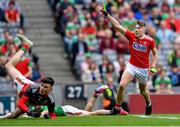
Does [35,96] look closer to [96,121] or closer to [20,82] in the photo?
[20,82]

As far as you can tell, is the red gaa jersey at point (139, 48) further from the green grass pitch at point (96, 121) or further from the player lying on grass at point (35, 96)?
the player lying on grass at point (35, 96)

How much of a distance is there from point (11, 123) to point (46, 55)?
1232cm

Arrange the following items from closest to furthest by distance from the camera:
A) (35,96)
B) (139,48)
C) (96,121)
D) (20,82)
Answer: (96,121), (35,96), (20,82), (139,48)

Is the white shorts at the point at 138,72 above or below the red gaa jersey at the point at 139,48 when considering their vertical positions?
Answer: below

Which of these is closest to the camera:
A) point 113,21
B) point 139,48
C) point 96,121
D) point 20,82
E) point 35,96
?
point 96,121

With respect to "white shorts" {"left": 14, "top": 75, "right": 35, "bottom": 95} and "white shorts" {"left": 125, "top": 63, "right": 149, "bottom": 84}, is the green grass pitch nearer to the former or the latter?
"white shorts" {"left": 14, "top": 75, "right": 35, "bottom": 95}

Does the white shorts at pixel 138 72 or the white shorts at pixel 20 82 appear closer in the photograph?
the white shorts at pixel 20 82

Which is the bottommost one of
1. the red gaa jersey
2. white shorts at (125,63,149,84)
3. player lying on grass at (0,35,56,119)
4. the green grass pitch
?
the green grass pitch

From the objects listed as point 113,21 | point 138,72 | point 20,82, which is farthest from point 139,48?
point 20,82

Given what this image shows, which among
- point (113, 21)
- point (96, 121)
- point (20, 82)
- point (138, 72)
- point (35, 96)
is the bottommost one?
point (96, 121)

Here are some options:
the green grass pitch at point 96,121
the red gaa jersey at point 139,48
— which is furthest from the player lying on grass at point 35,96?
the red gaa jersey at point 139,48

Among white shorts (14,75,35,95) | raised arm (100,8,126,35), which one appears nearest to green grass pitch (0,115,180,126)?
white shorts (14,75,35,95)

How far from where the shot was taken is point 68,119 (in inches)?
744

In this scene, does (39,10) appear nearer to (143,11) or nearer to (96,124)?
(143,11)
